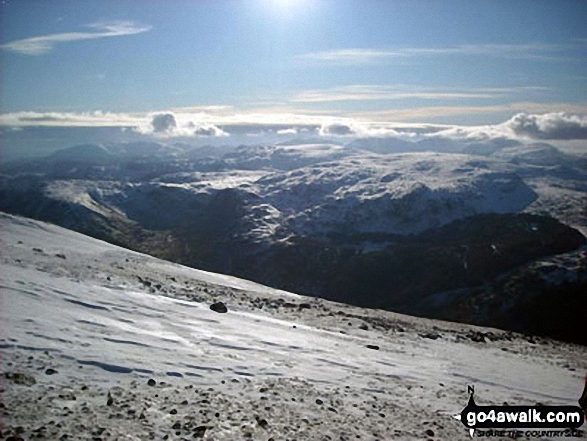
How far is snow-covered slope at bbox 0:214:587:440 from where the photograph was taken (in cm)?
1507

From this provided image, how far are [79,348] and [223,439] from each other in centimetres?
905

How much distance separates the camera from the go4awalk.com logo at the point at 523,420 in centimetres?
1917

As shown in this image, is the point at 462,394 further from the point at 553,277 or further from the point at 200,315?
the point at 553,277

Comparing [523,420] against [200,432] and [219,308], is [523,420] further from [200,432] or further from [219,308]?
[219,308]

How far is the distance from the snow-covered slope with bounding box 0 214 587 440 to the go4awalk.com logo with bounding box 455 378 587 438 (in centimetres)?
91

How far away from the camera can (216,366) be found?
21.3 meters

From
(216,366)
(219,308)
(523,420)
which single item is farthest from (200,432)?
(219,308)

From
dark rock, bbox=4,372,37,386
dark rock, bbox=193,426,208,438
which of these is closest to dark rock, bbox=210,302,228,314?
dark rock, bbox=4,372,37,386

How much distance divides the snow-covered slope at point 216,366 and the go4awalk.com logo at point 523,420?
91cm

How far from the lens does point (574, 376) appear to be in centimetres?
3425

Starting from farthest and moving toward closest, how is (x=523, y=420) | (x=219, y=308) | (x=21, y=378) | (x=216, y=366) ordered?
1. (x=219, y=308)
2. (x=216, y=366)
3. (x=523, y=420)
4. (x=21, y=378)

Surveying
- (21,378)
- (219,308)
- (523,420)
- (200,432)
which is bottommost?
(523,420)

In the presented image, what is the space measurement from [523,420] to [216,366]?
46.9 feet

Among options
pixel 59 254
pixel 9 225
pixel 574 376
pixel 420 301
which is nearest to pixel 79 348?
pixel 59 254
